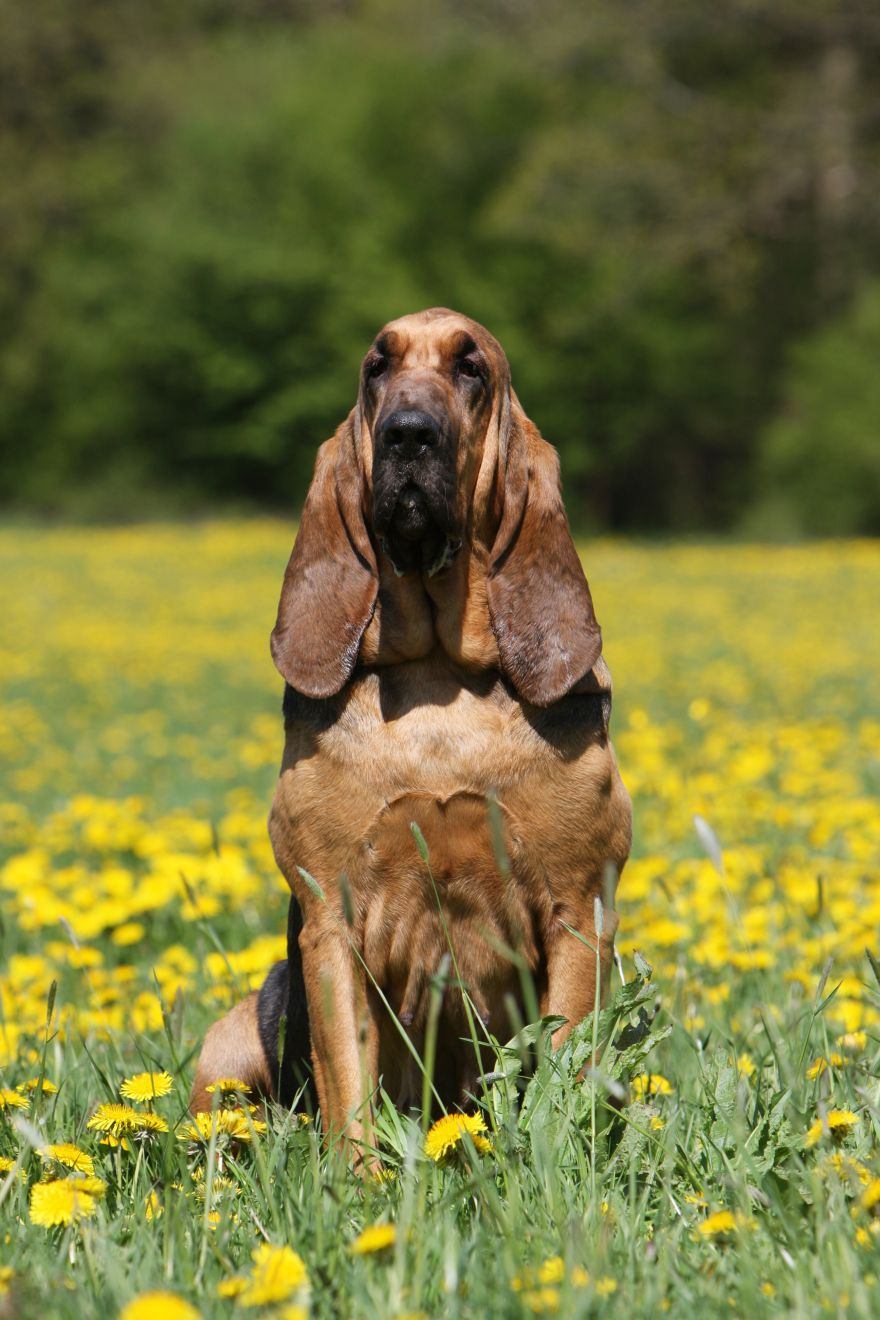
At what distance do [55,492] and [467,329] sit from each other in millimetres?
→ 38577

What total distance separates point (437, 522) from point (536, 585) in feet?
0.80

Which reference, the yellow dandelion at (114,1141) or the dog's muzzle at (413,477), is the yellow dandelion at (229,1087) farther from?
the dog's muzzle at (413,477)

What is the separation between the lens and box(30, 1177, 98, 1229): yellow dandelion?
202 centimetres

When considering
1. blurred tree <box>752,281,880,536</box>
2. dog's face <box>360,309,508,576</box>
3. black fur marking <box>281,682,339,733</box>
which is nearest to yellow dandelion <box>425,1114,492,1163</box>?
black fur marking <box>281,682,339,733</box>

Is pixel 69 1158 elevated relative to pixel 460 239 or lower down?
lower down

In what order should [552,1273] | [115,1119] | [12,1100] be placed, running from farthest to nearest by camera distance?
[12,1100] < [115,1119] < [552,1273]

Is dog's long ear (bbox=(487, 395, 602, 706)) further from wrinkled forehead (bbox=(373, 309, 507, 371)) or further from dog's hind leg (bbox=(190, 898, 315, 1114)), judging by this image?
dog's hind leg (bbox=(190, 898, 315, 1114))

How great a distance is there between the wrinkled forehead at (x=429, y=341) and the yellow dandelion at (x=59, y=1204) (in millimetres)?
1706

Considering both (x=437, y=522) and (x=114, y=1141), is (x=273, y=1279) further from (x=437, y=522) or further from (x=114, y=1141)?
(x=437, y=522)

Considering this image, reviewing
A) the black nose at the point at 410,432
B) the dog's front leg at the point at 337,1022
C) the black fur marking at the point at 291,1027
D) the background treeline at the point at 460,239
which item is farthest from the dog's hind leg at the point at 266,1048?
the background treeline at the point at 460,239

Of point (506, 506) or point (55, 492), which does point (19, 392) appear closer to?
point (55, 492)

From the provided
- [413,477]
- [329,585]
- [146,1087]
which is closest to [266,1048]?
[146,1087]

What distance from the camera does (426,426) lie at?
109 inches

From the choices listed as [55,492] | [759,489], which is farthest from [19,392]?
[759,489]
